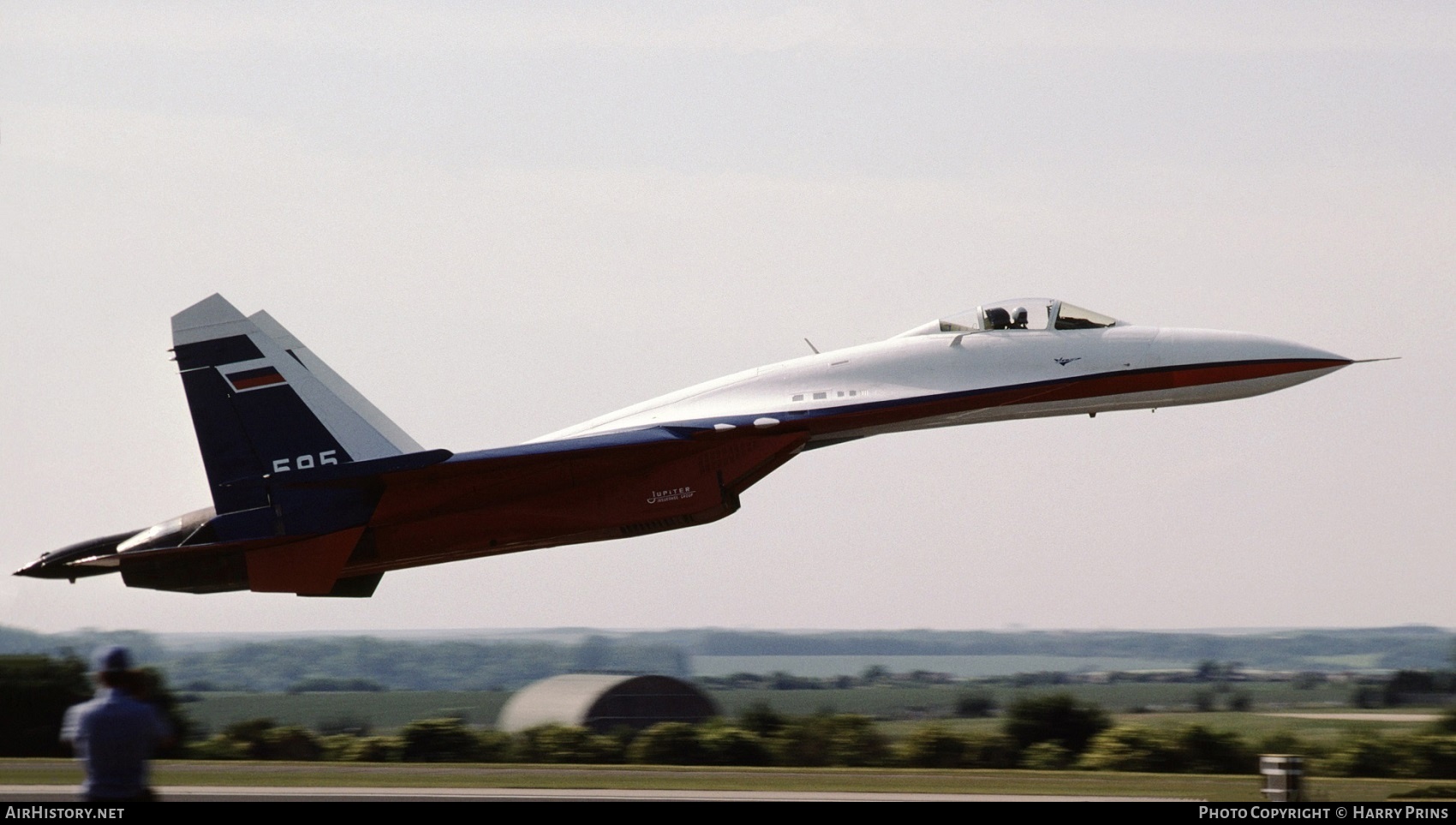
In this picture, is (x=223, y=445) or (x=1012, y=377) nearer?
(x=1012, y=377)

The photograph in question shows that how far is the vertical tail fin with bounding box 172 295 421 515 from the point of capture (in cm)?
2017

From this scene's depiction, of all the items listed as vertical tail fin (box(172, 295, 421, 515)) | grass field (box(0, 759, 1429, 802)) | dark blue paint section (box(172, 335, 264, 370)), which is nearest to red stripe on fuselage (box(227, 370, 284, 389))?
vertical tail fin (box(172, 295, 421, 515))

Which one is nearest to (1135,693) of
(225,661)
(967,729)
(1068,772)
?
(967,729)

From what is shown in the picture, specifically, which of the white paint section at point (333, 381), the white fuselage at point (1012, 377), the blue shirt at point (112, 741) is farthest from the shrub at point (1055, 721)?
the blue shirt at point (112, 741)

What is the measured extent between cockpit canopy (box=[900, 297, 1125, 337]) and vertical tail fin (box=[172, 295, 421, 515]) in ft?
30.3

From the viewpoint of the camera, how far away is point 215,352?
2045 centimetres

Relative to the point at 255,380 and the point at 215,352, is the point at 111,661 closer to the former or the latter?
the point at 255,380

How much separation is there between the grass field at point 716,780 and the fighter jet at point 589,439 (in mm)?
2961

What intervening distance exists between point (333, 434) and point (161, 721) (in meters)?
12.7

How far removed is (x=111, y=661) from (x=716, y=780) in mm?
13116

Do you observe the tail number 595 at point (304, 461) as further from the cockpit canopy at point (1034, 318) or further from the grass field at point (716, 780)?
the cockpit canopy at point (1034, 318)

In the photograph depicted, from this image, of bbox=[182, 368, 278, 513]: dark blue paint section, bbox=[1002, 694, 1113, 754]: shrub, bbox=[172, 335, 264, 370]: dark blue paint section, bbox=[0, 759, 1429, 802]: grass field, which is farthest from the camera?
bbox=[1002, 694, 1113, 754]: shrub

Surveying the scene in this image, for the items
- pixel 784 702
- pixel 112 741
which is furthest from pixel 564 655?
pixel 112 741

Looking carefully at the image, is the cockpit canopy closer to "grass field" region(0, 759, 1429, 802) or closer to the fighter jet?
the fighter jet
